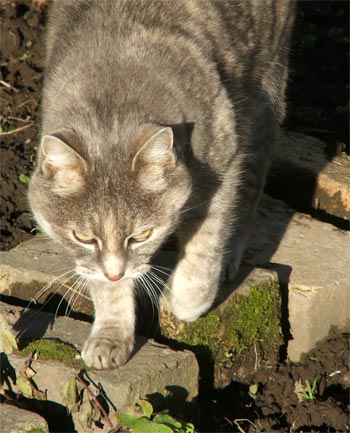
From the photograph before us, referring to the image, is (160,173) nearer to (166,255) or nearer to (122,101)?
(122,101)

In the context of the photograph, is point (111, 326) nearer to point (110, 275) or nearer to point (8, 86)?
point (110, 275)

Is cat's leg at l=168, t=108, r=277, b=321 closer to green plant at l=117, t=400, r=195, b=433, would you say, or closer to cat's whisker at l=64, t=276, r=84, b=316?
cat's whisker at l=64, t=276, r=84, b=316

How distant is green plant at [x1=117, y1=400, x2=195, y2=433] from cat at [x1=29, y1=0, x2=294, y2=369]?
27 centimetres

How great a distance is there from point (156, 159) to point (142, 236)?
318 mm

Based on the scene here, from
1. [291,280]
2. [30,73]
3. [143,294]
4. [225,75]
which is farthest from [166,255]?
[30,73]

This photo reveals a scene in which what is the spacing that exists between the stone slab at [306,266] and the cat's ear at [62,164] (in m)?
1.16

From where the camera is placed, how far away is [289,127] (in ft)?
18.9

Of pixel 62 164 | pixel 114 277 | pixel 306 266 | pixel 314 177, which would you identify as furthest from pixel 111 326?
pixel 314 177

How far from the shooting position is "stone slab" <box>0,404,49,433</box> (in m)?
3.15

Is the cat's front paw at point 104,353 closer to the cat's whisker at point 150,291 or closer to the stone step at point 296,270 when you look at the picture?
the cat's whisker at point 150,291

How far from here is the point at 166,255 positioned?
418 centimetres

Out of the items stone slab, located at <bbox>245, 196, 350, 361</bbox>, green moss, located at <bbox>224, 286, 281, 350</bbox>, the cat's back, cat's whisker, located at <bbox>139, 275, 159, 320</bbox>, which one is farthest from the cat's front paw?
the cat's back

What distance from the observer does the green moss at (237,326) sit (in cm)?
389

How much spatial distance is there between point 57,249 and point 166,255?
49 centimetres
